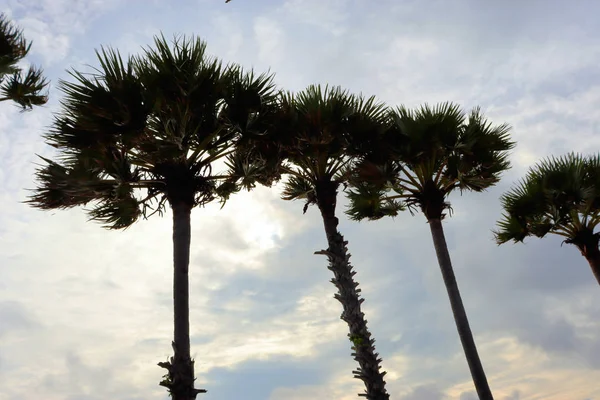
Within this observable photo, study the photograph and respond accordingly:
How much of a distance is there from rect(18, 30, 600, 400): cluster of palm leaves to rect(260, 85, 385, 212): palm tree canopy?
30mm

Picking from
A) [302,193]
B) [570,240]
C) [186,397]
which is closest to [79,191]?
[186,397]

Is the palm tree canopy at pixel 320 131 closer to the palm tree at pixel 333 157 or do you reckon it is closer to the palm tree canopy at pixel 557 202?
the palm tree at pixel 333 157

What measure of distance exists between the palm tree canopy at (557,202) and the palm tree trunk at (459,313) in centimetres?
377

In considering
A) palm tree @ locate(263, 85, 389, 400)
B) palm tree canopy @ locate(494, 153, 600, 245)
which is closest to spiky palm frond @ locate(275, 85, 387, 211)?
palm tree @ locate(263, 85, 389, 400)

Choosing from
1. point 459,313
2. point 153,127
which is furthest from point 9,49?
point 459,313

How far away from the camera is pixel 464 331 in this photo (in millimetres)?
13562

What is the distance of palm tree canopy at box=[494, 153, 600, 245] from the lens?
1563 cm

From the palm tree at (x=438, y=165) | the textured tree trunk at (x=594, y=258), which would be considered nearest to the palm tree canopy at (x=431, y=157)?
the palm tree at (x=438, y=165)

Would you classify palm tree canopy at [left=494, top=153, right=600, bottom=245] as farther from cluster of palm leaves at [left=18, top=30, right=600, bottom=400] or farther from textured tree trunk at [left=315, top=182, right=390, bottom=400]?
textured tree trunk at [left=315, top=182, right=390, bottom=400]

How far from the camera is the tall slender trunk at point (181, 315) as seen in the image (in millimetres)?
9438

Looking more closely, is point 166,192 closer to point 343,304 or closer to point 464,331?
point 343,304

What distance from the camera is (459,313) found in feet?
45.1

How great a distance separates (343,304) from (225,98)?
5620mm

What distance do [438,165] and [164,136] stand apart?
299 inches
